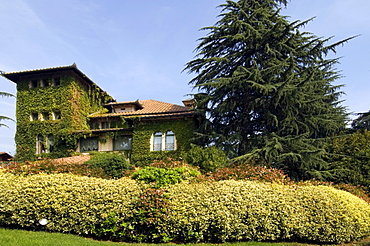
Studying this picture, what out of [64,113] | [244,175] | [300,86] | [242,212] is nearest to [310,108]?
[300,86]

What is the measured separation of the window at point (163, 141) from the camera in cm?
2150

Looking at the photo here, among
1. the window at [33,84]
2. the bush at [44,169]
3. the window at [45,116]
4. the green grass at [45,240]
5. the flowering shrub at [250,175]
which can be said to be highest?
the window at [33,84]

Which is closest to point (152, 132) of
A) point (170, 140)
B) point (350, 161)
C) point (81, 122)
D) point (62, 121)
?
point (170, 140)

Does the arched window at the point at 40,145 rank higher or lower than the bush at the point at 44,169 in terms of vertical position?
higher

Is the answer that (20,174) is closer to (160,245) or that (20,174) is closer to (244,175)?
(160,245)

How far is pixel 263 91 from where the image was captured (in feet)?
58.4

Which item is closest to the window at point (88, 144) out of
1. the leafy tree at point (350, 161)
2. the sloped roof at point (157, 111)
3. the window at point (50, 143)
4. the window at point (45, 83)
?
the sloped roof at point (157, 111)

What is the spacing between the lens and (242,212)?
8914mm

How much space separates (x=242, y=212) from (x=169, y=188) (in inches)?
93.3

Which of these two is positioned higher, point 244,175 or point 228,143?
point 228,143

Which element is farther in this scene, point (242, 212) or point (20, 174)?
point (20, 174)

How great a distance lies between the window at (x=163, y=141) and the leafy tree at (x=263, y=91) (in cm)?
333

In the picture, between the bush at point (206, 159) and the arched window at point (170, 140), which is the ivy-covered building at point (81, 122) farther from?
the bush at point (206, 159)

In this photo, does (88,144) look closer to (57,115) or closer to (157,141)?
(57,115)
